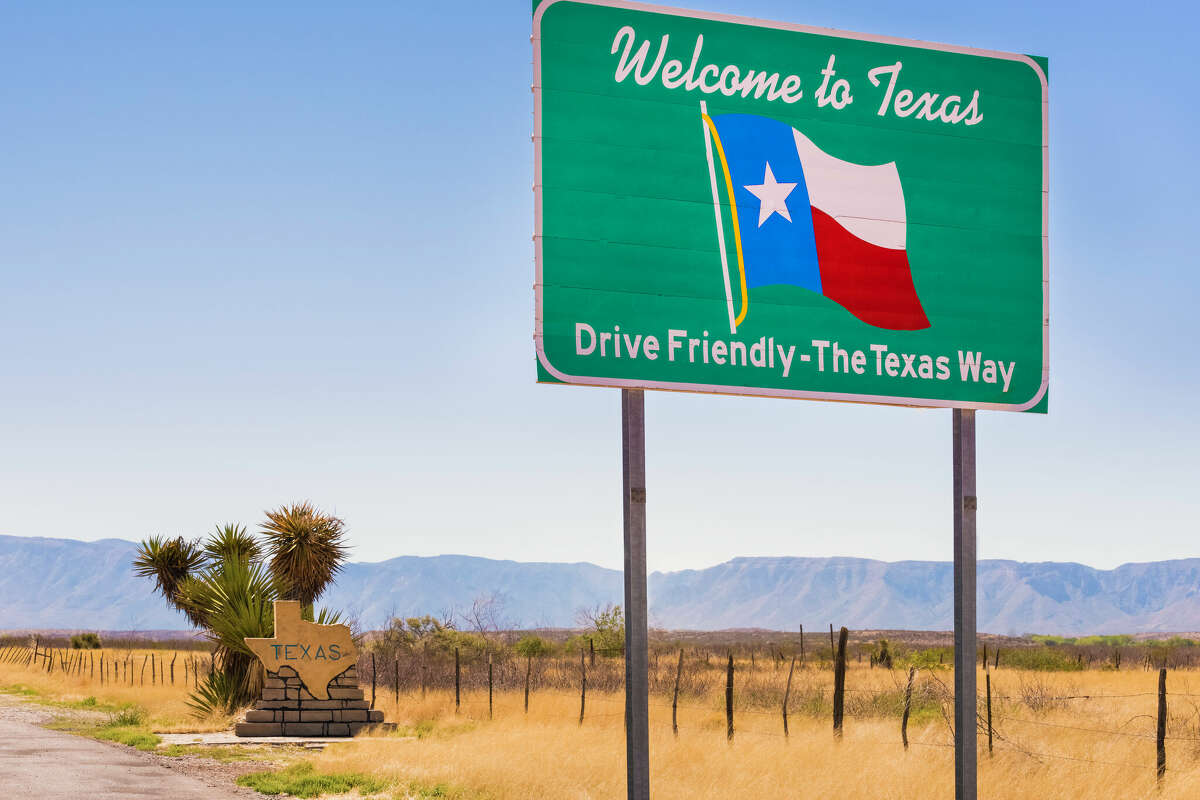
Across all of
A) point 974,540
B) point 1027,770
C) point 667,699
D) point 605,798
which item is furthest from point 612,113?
point 667,699

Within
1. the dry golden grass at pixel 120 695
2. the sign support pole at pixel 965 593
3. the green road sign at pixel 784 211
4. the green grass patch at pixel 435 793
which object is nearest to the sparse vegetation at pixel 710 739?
the green grass patch at pixel 435 793

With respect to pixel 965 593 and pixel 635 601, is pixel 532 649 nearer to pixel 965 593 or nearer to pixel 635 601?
pixel 965 593

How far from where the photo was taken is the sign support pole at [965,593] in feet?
31.2

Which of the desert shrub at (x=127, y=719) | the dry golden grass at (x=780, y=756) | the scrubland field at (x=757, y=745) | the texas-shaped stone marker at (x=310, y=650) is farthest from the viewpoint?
the desert shrub at (x=127, y=719)

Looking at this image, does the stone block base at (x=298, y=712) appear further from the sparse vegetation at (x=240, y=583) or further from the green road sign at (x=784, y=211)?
the green road sign at (x=784, y=211)

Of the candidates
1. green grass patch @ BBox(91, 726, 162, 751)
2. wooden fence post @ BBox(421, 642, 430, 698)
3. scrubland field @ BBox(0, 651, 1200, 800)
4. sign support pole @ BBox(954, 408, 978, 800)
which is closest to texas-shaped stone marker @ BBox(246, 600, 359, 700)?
scrubland field @ BBox(0, 651, 1200, 800)

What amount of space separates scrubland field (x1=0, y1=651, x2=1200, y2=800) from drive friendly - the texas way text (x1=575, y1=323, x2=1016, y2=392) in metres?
6.83

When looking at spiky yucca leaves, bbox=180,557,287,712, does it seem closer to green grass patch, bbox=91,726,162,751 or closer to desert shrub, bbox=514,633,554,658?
green grass patch, bbox=91,726,162,751

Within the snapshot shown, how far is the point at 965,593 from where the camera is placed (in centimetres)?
966

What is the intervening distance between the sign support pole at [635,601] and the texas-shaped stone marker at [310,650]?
16932mm

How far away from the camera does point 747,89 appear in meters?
9.15

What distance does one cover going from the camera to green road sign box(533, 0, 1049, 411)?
8.62 m

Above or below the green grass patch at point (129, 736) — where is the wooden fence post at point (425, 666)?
below

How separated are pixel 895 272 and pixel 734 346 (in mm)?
1542
